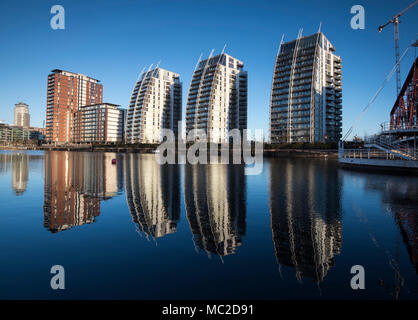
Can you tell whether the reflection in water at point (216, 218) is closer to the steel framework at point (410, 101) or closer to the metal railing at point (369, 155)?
the metal railing at point (369, 155)

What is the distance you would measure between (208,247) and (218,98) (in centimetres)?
12946

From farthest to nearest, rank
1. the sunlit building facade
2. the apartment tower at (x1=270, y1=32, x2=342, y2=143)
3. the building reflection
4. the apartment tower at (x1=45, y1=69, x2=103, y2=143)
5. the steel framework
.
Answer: the apartment tower at (x1=45, y1=69, x2=103, y2=143) < the sunlit building facade < the apartment tower at (x1=270, y1=32, x2=342, y2=143) < the steel framework < the building reflection

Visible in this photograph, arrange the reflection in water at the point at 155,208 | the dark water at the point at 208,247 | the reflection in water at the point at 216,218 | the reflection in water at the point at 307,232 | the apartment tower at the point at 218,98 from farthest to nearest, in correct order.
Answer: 1. the apartment tower at the point at 218,98
2. the reflection in water at the point at 155,208
3. the reflection in water at the point at 216,218
4. the reflection in water at the point at 307,232
5. the dark water at the point at 208,247

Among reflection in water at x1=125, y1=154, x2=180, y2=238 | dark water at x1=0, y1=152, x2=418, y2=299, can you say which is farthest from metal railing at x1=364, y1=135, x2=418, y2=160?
reflection in water at x1=125, y1=154, x2=180, y2=238

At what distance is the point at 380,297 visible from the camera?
498cm

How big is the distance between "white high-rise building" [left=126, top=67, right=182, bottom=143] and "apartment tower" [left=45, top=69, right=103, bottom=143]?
207 ft

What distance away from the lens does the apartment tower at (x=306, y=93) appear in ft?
350

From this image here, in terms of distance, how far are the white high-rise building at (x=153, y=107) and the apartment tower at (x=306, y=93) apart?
226ft

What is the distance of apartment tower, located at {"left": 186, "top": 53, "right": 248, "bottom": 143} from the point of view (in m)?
131

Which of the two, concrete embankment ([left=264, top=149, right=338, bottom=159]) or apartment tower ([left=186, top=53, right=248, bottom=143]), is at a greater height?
apartment tower ([left=186, top=53, right=248, bottom=143])

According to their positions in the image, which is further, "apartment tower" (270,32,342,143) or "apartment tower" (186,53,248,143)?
"apartment tower" (186,53,248,143)

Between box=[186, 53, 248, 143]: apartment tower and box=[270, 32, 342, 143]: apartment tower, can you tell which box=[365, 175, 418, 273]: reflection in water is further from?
box=[186, 53, 248, 143]: apartment tower

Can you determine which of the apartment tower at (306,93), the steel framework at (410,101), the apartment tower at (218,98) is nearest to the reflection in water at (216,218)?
the steel framework at (410,101)

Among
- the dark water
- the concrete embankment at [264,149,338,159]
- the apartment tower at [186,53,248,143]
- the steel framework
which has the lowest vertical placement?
the dark water
